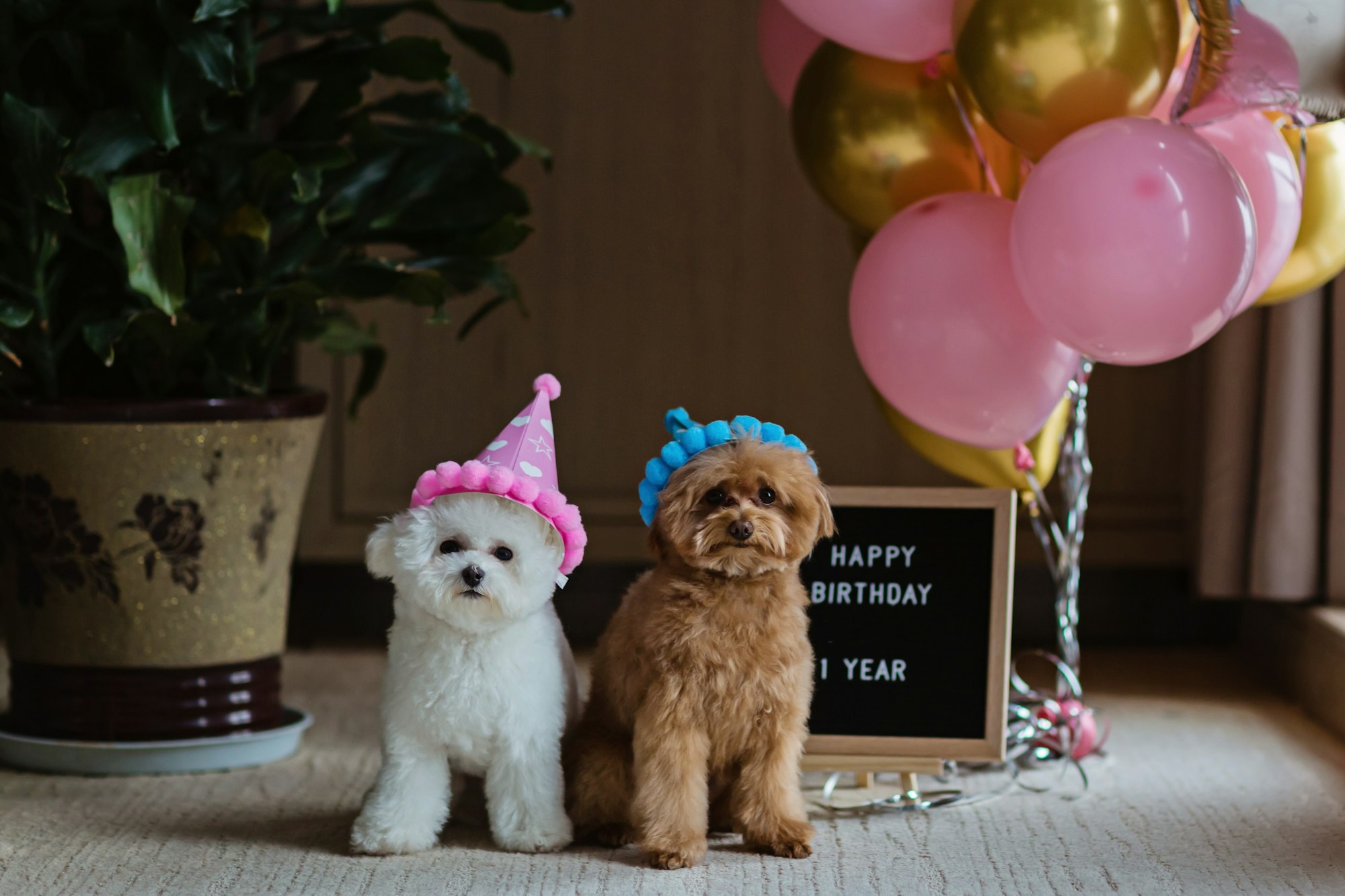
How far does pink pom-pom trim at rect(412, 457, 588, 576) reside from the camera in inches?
47.6

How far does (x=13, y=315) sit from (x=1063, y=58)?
3.75 ft

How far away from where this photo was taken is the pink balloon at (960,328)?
4.42 feet

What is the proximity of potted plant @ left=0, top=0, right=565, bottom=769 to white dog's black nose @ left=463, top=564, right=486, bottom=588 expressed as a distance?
515mm

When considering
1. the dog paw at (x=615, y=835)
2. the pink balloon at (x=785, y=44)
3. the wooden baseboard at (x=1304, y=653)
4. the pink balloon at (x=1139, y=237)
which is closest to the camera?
the pink balloon at (x=1139, y=237)

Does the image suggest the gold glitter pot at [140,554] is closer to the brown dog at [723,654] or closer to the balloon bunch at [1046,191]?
the brown dog at [723,654]

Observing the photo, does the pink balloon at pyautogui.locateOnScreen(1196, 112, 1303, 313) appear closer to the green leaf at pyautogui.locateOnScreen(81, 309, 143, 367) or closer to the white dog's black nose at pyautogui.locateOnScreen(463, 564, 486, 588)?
the white dog's black nose at pyautogui.locateOnScreen(463, 564, 486, 588)

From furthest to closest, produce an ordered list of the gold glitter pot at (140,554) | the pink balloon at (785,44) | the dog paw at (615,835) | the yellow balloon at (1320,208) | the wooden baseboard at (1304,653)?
1. the wooden baseboard at (1304,653)
2. the pink balloon at (785,44)
3. the gold glitter pot at (140,554)
4. the yellow balloon at (1320,208)
5. the dog paw at (615,835)

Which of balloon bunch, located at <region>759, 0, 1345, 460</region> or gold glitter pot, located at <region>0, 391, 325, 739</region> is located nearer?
balloon bunch, located at <region>759, 0, 1345, 460</region>

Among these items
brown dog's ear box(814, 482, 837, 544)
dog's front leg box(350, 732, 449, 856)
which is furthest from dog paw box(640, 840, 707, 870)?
brown dog's ear box(814, 482, 837, 544)

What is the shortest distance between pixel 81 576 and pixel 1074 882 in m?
1.16

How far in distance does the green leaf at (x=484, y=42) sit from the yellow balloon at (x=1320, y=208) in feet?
3.18

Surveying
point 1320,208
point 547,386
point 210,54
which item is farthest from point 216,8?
point 1320,208

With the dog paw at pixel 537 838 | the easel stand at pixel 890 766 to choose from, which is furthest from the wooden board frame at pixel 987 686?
the dog paw at pixel 537 838

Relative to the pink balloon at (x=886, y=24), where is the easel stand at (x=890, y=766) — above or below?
below
